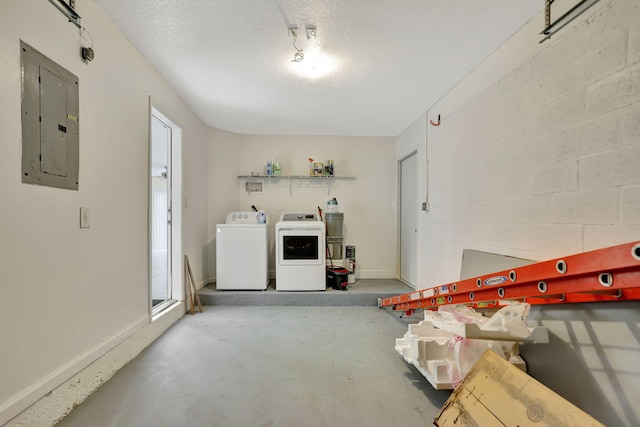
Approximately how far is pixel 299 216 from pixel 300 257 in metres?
0.80

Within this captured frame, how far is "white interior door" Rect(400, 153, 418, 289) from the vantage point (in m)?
4.09

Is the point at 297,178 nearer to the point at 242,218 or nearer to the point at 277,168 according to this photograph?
the point at 277,168

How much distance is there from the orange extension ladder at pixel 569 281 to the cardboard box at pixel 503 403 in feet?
1.20

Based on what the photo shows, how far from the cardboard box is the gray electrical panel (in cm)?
247

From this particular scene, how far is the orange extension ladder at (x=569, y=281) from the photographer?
36.9 inches

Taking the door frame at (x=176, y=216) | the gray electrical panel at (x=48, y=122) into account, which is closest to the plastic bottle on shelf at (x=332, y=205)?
the door frame at (x=176, y=216)

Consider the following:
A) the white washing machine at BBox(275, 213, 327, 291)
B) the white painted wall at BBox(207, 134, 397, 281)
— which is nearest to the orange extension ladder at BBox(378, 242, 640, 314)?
the white washing machine at BBox(275, 213, 327, 291)

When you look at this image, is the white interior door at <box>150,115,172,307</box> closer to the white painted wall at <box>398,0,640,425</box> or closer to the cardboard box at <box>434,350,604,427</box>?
the cardboard box at <box>434,350,604,427</box>

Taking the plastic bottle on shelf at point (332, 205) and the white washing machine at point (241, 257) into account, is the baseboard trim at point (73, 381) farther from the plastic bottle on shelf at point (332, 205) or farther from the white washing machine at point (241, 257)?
the plastic bottle on shelf at point (332, 205)

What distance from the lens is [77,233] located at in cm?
171

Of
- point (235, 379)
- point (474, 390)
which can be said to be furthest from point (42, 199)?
point (474, 390)

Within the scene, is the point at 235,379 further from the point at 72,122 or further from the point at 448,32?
the point at 448,32

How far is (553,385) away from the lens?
154 centimetres

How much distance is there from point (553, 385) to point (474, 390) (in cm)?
51
